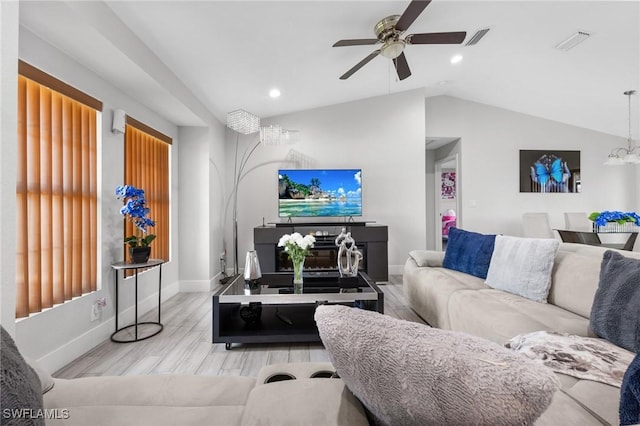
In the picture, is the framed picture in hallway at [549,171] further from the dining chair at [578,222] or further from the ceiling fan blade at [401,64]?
the ceiling fan blade at [401,64]

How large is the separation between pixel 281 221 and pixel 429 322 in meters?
2.86

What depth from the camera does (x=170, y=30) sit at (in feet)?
7.61

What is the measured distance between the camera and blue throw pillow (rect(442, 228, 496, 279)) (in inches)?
102

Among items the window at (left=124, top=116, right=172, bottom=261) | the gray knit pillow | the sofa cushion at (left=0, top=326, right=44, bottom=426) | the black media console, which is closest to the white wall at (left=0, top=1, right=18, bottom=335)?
the sofa cushion at (left=0, top=326, right=44, bottom=426)

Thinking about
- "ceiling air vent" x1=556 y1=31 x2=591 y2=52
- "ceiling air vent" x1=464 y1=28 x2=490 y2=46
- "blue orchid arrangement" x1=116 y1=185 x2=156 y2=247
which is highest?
"ceiling air vent" x1=464 y1=28 x2=490 y2=46

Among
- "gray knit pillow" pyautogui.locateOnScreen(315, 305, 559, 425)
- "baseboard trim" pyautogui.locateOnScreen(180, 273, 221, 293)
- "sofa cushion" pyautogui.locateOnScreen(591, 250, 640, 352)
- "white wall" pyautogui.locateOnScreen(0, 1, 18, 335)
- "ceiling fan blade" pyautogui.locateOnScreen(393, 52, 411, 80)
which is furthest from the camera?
"baseboard trim" pyautogui.locateOnScreen(180, 273, 221, 293)

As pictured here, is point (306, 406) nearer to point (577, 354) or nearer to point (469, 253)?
point (577, 354)

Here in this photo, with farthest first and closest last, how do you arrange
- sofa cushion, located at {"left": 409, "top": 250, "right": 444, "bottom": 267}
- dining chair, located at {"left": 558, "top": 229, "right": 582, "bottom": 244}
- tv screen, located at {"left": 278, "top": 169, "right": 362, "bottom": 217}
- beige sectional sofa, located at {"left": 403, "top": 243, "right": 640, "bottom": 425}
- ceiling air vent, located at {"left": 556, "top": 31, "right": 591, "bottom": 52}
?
tv screen, located at {"left": 278, "top": 169, "right": 362, "bottom": 217}, dining chair, located at {"left": 558, "top": 229, "right": 582, "bottom": 244}, ceiling air vent, located at {"left": 556, "top": 31, "right": 591, "bottom": 52}, sofa cushion, located at {"left": 409, "top": 250, "right": 444, "bottom": 267}, beige sectional sofa, located at {"left": 403, "top": 243, "right": 640, "bottom": 425}

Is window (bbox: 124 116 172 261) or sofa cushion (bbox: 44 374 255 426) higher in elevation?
window (bbox: 124 116 172 261)

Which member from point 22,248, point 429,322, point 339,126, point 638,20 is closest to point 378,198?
point 339,126

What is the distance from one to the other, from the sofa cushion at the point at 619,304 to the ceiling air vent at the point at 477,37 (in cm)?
278

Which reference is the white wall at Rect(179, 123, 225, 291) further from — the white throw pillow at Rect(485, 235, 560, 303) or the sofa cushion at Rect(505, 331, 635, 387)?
the sofa cushion at Rect(505, 331, 635, 387)

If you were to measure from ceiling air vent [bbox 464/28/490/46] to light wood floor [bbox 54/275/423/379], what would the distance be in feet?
10.1

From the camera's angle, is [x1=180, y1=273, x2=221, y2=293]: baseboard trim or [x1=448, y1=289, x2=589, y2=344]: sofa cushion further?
[x1=180, y1=273, x2=221, y2=293]: baseboard trim
